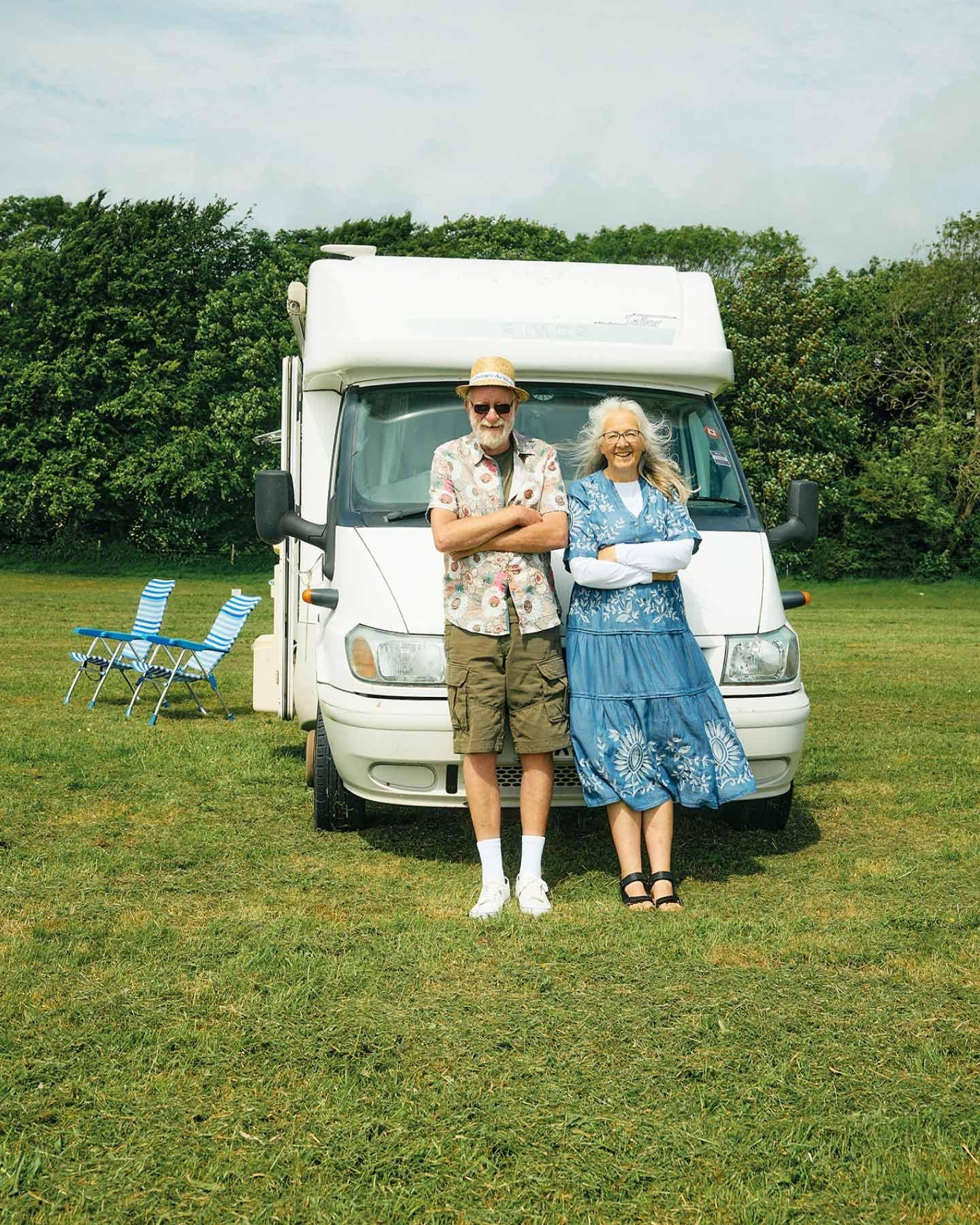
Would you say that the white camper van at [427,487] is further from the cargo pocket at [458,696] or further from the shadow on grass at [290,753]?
the shadow on grass at [290,753]

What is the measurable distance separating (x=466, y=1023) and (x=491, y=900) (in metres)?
1.19

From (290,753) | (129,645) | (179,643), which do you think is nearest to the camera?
(290,753)

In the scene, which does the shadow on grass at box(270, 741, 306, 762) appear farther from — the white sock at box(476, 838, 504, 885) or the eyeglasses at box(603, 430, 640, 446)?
the eyeglasses at box(603, 430, 640, 446)

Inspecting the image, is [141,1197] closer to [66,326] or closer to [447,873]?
[447,873]

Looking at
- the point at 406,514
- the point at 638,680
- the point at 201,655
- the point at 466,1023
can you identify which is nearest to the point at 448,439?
the point at 406,514

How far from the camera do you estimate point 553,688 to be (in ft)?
17.6

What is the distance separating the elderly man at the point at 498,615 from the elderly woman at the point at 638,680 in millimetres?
143

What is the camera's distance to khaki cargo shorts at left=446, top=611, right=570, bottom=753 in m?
5.30

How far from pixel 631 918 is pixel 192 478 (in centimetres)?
3529

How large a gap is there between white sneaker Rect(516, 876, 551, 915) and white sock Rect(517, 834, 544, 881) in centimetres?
2

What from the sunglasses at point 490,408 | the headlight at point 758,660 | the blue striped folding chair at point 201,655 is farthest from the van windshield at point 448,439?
the blue striped folding chair at point 201,655

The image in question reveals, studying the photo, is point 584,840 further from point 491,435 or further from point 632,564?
point 491,435

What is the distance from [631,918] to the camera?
16.8ft

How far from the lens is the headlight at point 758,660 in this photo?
19.1 ft
